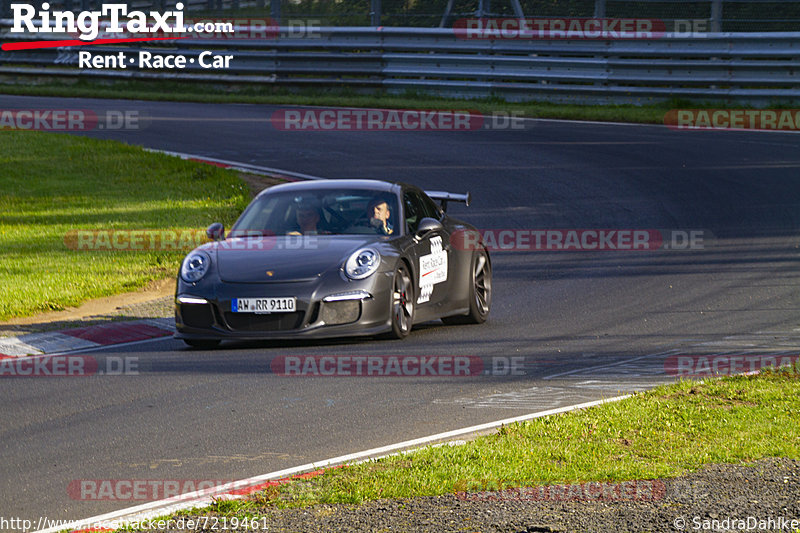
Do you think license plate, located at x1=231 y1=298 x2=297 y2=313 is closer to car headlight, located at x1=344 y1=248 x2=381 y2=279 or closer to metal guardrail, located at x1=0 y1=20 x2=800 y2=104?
car headlight, located at x1=344 y1=248 x2=381 y2=279

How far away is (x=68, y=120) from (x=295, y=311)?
16633 mm

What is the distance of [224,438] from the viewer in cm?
688

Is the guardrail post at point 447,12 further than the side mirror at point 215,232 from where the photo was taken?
Yes

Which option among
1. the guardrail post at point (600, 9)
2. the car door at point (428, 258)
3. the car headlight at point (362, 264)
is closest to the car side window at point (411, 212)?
the car door at point (428, 258)

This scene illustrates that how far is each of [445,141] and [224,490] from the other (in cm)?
1673

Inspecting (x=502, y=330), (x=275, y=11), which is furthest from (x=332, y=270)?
(x=275, y=11)

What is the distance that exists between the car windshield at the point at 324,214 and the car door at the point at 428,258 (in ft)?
0.87

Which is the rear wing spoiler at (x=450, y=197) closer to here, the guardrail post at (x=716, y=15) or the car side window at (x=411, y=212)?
the car side window at (x=411, y=212)

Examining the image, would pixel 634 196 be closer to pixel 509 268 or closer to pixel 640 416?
pixel 509 268

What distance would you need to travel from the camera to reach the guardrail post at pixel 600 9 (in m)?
24.9
